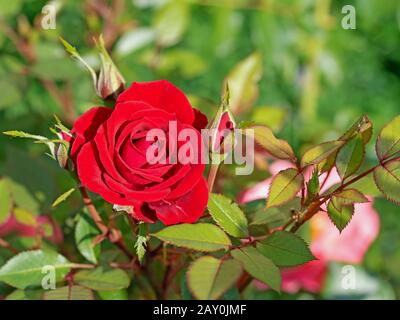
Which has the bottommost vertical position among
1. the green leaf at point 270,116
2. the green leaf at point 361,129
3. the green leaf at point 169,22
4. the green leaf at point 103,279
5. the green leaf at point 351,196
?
the green leaf at point 103,279

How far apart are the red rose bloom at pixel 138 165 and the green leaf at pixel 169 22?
601mm

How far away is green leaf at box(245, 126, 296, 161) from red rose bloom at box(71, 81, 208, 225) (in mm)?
54

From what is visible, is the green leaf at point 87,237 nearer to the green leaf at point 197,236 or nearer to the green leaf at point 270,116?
the green leaf at point 197,236

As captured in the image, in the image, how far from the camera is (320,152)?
0.52 m

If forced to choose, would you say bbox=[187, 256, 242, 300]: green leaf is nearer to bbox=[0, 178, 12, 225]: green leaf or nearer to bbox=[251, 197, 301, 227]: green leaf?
bbox=[251, 197, 301, 227]: green leaf

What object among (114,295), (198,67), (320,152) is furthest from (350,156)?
(198,67)

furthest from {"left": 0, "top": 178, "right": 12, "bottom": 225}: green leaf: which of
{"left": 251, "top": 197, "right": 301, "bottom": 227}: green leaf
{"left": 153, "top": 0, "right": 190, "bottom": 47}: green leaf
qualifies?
{"left": 153, "top": 0, "right": 190, "bottom": 47}: green leaf

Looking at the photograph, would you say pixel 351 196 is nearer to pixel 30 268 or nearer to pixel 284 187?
pixel 284 187

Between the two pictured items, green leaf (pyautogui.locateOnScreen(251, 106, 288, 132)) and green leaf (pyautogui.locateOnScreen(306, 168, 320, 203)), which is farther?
green leaf (pyautogui.locateOnScreen(251, 106, 288, 132))

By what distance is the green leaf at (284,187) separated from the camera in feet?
1.75

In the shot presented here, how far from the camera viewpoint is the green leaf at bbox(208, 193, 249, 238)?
0.54m

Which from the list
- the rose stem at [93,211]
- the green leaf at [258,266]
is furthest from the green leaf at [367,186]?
the rose stem at [93,211]

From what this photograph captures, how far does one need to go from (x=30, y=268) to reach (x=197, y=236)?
153 millimetres

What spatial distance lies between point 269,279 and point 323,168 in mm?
96
